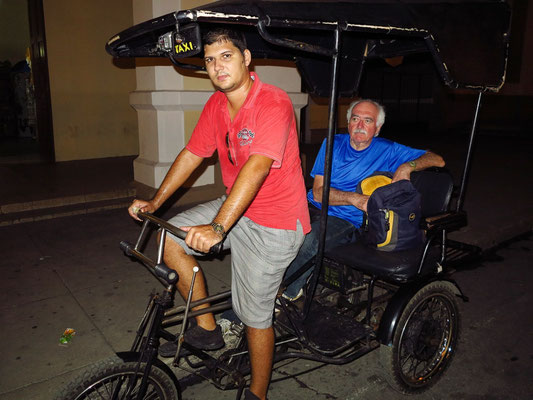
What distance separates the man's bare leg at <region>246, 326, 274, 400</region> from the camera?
2.54 metres

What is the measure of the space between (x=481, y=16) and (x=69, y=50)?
8.78 metres

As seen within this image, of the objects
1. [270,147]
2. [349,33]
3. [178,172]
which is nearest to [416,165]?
[349,33]

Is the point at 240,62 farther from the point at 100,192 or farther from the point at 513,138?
the point at 513,138

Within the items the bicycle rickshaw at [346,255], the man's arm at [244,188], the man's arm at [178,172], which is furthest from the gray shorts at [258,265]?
Answer: the man's arm at [178,172]

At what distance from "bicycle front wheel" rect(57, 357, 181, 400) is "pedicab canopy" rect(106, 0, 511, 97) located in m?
1.54

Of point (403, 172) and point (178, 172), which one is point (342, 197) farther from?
point (178, 172)

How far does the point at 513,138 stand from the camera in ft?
54.0

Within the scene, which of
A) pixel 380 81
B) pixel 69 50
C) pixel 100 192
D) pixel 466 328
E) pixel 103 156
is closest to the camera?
pixel 466 328

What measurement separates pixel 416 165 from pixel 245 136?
4.79ft

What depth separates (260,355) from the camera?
2.54 meters

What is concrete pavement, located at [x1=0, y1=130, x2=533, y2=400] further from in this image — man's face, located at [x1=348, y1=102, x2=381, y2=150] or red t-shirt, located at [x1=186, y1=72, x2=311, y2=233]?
man's face, located at [x1=348, y1=102, x2=381, y2=150]

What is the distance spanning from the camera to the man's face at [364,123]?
354cm

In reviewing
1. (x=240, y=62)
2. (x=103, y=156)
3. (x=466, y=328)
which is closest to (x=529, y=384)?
(x=466, y=328)

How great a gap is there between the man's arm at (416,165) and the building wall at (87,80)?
25.6 feet
